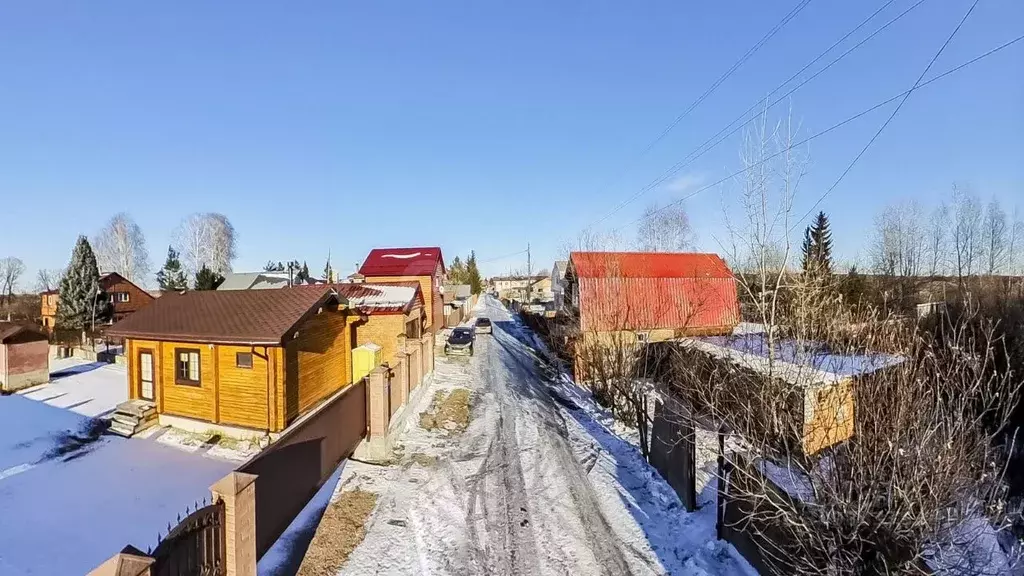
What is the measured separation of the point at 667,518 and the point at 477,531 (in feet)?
9.71

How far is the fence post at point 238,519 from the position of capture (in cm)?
438

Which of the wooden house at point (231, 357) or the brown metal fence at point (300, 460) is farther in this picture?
the wooden house at point (231, 357)

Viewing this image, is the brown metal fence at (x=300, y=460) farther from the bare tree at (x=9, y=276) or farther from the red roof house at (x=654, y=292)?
the bare tree at (x=9, y=276)

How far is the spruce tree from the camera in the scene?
→ 29.7 metres

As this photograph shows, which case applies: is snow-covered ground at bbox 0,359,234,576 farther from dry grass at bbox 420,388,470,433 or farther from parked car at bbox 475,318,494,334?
parked car at bbox 475,318,494,334

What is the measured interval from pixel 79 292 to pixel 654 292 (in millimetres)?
35828

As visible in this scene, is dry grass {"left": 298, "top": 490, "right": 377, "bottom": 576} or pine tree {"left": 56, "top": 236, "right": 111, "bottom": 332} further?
pine tree {"left": 56, "top": 236, "right": 111, "bottom": 332}


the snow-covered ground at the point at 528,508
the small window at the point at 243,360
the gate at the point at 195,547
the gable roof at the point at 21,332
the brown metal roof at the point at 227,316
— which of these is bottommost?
the snow-covered ground at the point at 528,508

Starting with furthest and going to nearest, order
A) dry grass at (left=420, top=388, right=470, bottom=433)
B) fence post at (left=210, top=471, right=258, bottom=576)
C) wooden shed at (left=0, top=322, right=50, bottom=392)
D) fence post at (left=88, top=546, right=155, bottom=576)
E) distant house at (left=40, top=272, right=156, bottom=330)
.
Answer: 1. distant house at (left=40, top=272, right=156, bottom=330)
2. wooden shed at (left=0, top=322, right=50, bottom=392)
3. dry grass at (left=420, top=388, right=470, bottom=433)
4. fence post at (left=210, top=471, right=258, bottom=576)
5. fence post at (left=88, top=546, right=155, bottom=576)

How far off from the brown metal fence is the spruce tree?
32.4m

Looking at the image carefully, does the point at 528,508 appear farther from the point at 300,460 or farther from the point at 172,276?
the point at 172,276

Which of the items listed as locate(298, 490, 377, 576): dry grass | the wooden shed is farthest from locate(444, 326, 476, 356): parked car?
the wooden shed

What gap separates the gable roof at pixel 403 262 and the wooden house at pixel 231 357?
14.9 metres

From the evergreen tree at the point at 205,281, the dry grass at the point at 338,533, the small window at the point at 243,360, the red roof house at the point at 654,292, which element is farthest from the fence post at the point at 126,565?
the evergreen tree at the point at 205,281
